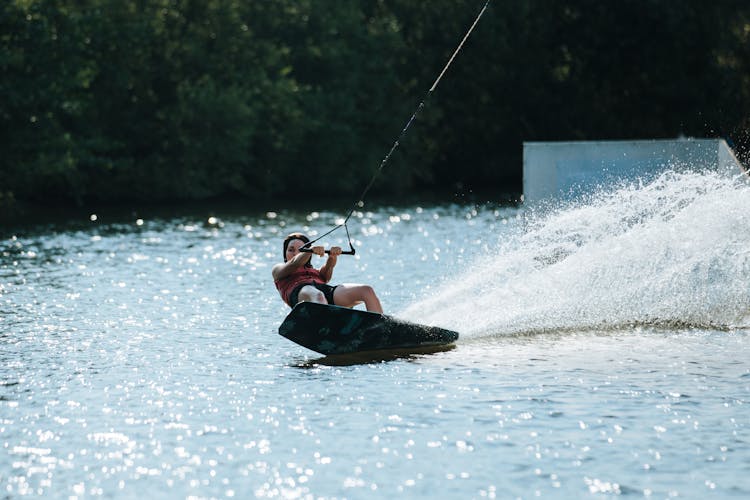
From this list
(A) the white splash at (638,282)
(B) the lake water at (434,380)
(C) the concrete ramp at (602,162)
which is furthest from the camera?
(C) the concrete ramp at (602,162)

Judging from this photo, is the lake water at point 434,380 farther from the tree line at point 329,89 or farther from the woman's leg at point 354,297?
the tree line at point 329,89

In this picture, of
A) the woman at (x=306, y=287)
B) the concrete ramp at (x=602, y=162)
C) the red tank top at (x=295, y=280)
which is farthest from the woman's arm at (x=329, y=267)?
the concrete ramp at (x=602, y=162)

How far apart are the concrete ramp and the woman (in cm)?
864

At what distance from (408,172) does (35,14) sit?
2070 cm

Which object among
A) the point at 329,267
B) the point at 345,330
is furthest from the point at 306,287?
the point at 345,330

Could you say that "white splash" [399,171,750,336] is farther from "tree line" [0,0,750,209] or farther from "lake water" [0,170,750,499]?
"tree line" [0,0,750,209]

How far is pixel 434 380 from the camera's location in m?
12.0

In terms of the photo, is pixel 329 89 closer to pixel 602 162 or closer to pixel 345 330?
pixel 602 162

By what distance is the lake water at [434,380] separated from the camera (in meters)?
8.80

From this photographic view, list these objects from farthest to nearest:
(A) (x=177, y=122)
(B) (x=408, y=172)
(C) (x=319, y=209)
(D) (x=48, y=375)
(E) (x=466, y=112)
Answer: (E) (x=466, y=112)
(B) (x=408, y=172)
(A) (x=177, y=122)
(C) (x=319, y=209)
(D) (x=48, y=375)

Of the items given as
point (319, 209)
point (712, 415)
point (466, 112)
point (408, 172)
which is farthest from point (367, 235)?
point (466, 112)

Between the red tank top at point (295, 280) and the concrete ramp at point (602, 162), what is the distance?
28.2ft

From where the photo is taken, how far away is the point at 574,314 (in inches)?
610

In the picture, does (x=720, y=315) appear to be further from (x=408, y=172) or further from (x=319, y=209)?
(x=408, y=172)
